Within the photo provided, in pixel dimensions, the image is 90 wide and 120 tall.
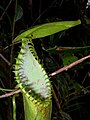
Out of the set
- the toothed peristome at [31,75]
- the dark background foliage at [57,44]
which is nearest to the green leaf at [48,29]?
the toothed peristome at [31,75]

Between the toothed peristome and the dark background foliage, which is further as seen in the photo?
the dark background foliage

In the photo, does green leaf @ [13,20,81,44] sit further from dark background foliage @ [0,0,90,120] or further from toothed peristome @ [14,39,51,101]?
dark background foliage @ [0,0,90,120]

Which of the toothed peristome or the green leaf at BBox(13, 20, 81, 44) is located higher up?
the green leaf at BBox(13, 20, 81, 44)

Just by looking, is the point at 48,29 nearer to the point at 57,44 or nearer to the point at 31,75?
the point at 31,75

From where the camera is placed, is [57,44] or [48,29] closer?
[48,29]

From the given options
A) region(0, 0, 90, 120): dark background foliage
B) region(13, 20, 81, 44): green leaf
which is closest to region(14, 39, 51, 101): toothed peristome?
region(13, 20, 81, 44): green leaf

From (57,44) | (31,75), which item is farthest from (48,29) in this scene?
(57,44)

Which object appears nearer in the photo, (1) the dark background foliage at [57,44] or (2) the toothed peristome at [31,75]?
(2) the toothed peristome at [31,75]

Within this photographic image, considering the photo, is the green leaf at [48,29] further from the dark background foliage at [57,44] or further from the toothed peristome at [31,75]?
the dark background foliage at [57,44]

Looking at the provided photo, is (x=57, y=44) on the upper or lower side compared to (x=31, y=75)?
upper
